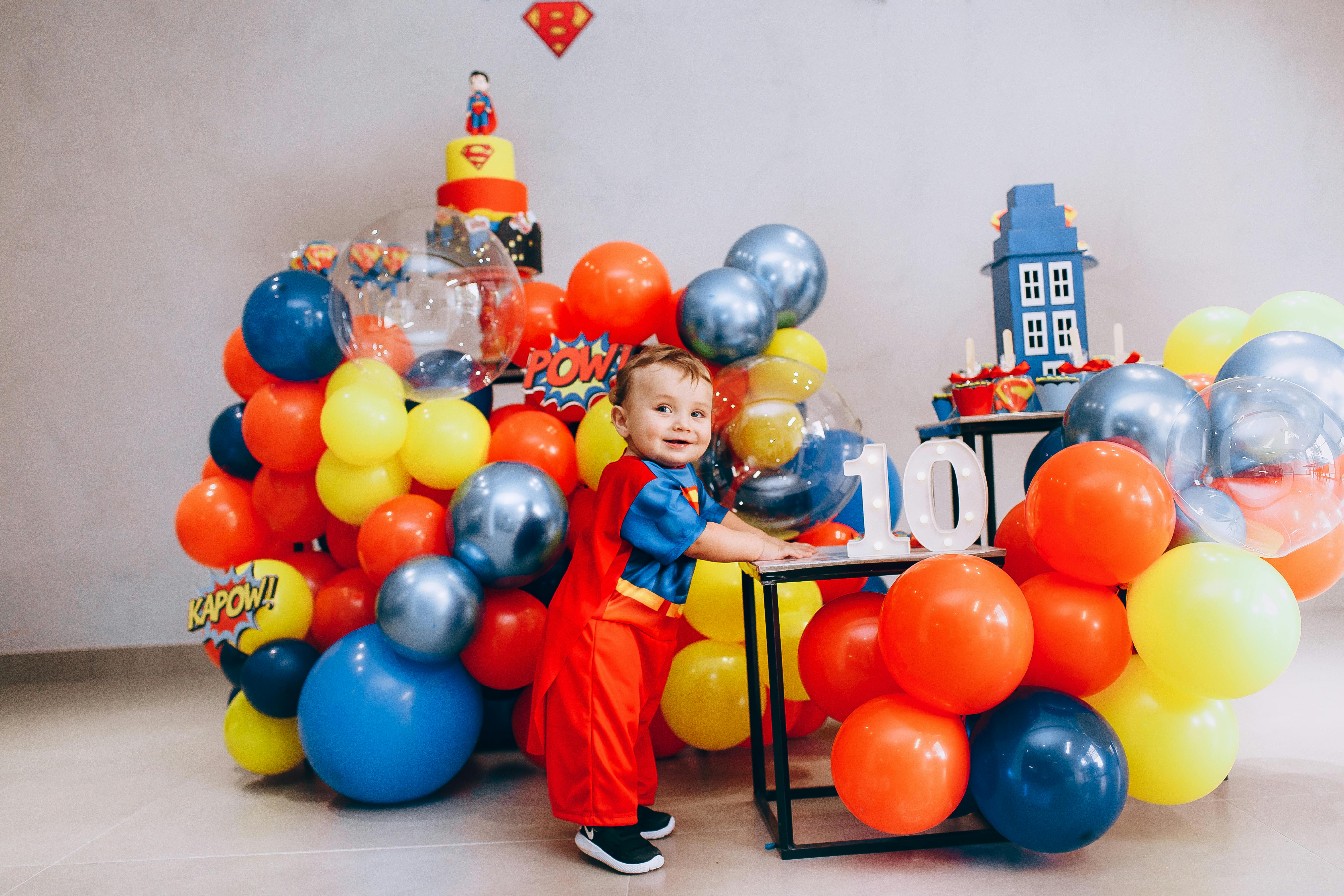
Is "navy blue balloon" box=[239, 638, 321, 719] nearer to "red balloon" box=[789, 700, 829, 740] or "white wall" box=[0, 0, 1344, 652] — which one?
"red balloon" box=[789, 700, 829, 740]

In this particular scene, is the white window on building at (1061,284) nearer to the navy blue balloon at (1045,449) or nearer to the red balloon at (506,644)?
the navy blue balloon at (1045,449)

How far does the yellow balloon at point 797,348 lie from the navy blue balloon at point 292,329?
1201 mm

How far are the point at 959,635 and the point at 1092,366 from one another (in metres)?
1.32

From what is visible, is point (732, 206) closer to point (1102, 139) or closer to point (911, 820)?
point (1102, 139)

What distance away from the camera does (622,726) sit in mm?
1879

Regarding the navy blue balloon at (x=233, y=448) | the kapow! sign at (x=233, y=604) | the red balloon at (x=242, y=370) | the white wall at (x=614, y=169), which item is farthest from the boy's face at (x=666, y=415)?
the white wall at (x=614, y=169)

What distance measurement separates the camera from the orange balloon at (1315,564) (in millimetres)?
1816

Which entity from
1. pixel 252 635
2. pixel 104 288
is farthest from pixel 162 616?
pixel 252 635

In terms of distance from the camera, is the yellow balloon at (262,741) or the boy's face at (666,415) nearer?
the boy's face at (666,415)

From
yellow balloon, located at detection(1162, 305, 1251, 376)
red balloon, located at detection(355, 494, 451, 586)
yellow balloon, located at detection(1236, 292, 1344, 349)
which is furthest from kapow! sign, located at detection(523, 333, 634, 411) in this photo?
yellow balloon, located at detection(1236, 292, 1344, 349)

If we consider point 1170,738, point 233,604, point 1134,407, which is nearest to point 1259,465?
point 1134,407

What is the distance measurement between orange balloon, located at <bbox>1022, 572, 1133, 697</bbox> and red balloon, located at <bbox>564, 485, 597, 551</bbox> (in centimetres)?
118

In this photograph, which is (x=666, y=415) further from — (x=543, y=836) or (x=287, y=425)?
(x=287, y=425)

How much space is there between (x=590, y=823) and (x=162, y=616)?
3.04 metres
